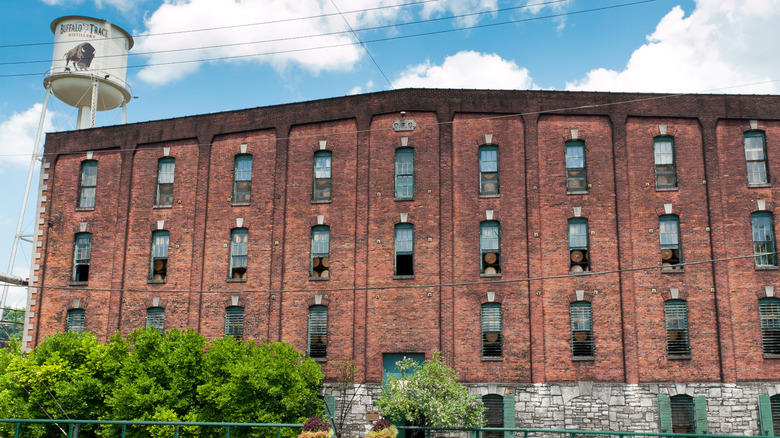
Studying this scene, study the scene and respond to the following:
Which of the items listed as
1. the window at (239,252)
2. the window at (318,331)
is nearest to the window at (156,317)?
the window at (239,252)

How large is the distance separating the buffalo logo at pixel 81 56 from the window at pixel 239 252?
Result: 1506cm

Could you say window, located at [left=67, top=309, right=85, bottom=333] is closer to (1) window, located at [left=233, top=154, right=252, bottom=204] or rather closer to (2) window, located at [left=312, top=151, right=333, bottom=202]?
(1) window, located at [left=233, top=154, right=252, bottom=204]

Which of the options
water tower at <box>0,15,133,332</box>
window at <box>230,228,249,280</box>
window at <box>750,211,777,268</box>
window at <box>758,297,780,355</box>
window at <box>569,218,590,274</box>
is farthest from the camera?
water tower at <box>0,15,133,332</box>

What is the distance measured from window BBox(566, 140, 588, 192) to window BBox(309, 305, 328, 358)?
11.2 metres

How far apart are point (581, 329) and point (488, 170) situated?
7.25 meters

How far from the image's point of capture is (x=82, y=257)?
3064cm

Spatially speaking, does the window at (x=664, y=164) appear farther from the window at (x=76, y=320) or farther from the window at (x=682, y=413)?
the window at (x=76, y=320)

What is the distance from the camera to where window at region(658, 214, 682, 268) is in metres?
26.2

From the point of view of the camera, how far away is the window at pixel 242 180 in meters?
29.1

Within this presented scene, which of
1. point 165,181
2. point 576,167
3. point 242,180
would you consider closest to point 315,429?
point 242,180

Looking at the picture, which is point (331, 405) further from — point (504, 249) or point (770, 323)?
point (770, 323)

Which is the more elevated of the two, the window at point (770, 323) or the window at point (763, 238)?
the window at point (763, 238)

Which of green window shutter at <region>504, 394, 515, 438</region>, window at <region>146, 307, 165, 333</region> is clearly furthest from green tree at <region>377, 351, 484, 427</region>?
window at <region>146, 307, 165, 333</region>

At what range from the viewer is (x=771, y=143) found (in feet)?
88.0
